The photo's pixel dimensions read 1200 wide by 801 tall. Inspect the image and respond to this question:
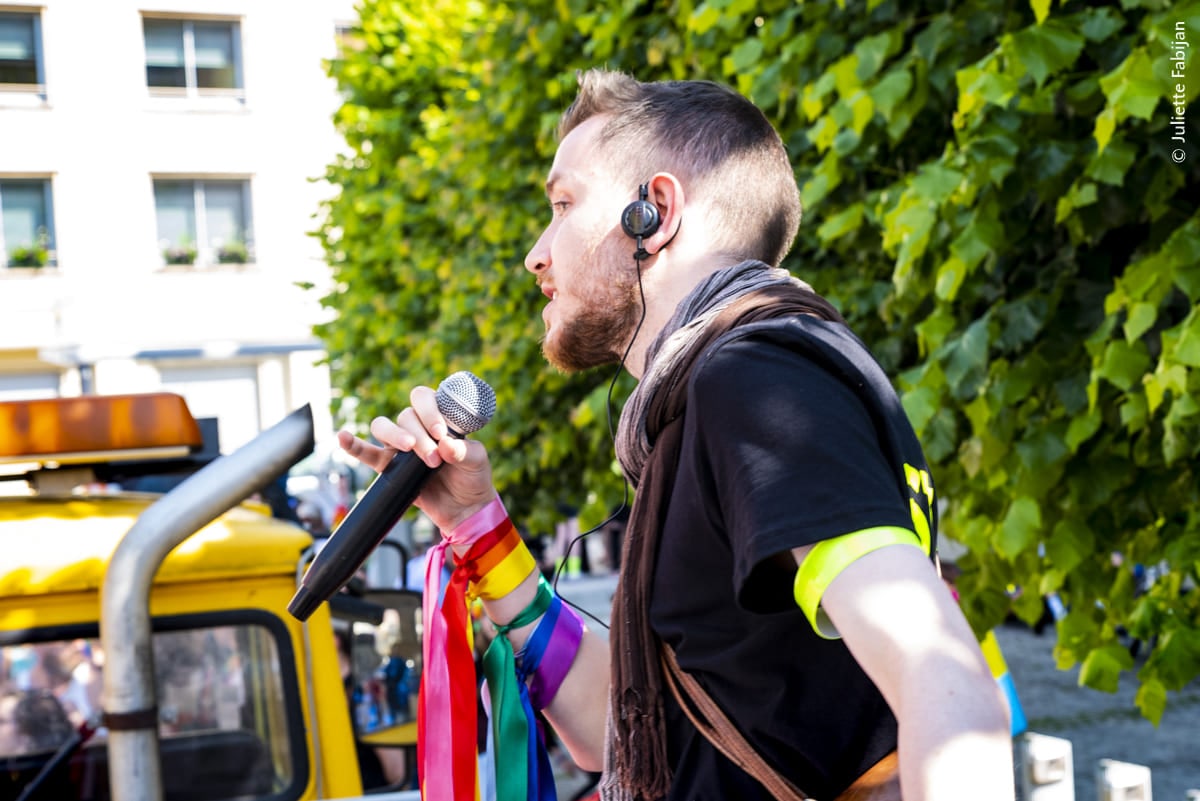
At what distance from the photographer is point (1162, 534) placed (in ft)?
10.6

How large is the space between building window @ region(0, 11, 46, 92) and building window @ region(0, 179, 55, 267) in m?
1.89

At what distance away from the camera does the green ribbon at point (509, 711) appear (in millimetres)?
1830

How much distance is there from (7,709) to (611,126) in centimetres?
234

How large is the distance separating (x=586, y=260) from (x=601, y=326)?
81 mm

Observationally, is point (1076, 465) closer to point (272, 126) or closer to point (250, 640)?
point (250, 640)

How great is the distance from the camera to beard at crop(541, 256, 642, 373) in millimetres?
1561

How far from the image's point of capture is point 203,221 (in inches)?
1047

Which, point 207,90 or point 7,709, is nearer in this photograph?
point 7,709

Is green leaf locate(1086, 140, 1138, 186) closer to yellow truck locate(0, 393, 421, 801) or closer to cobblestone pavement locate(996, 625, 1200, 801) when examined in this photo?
yellow truck locate(0, 393, 421, 801)

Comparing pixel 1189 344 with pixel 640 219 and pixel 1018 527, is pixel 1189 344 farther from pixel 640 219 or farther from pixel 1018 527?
pixel 640 219

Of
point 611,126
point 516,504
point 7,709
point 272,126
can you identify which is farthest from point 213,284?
point 611,126

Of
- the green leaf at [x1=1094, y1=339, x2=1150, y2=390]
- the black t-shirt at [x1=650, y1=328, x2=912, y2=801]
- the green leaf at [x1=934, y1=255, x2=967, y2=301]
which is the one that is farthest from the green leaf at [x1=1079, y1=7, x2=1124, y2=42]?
the black t-shirt at [x1=650, y1=328, x2=912, y2=801]

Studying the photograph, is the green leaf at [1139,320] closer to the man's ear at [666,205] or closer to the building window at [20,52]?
the man's ear at [666,205]

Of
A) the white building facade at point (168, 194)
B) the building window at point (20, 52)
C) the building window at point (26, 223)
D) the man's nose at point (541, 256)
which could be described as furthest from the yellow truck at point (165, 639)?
the building window at point (20, 52)
